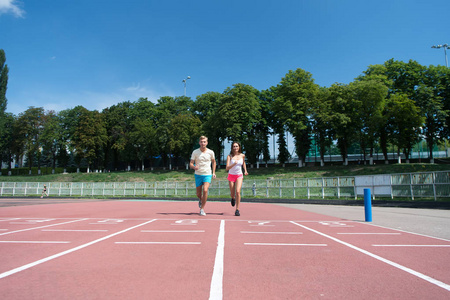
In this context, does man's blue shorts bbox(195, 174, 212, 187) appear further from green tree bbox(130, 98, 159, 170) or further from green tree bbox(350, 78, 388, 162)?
green tree bbox(130, 98, 159, 170)

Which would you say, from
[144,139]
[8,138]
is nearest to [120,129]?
[144,139]

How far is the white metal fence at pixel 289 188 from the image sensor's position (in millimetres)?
16609

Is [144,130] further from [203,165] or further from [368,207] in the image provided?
[368,207]

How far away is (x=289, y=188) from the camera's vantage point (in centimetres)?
2433

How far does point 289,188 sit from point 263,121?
3458 cm

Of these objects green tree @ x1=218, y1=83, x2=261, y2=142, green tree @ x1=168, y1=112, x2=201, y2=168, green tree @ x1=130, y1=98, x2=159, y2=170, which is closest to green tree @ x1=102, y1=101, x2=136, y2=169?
green tree @ x1=130, y1=98, x2=159, y2=170

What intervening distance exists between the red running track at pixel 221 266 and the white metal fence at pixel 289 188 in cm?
1291

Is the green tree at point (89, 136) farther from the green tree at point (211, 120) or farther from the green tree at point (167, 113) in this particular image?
the green tree at point (211, 120)

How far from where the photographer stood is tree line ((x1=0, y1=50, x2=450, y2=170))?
4481 cm

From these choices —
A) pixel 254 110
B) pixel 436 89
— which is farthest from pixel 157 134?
pixel 436 89

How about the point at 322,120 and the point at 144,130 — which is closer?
the point at 322,120

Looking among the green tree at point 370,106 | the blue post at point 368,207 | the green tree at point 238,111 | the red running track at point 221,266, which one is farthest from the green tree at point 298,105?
the red running track at point 221,266

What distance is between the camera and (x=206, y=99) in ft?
211

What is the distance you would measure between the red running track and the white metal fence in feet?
42.4
